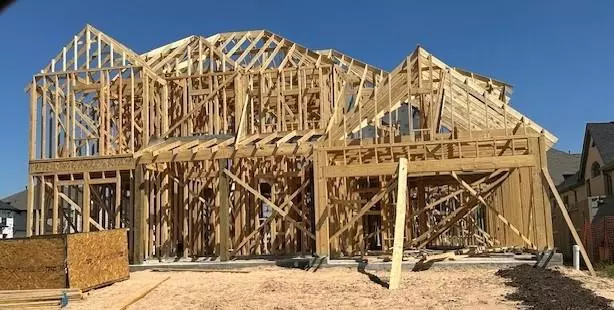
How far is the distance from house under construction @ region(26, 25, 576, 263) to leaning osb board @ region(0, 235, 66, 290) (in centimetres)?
421

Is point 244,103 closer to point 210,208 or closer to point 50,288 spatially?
point 210,208

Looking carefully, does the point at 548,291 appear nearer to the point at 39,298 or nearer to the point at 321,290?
the point at 321,290

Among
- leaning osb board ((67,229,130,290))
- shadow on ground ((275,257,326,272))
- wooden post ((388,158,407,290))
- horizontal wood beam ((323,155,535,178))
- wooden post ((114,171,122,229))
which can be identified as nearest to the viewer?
wooden post ((388,158,407,290))

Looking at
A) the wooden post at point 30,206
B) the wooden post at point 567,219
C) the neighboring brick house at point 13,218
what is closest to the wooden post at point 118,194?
the wooden post at point 30,206

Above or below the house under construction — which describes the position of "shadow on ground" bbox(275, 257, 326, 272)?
below

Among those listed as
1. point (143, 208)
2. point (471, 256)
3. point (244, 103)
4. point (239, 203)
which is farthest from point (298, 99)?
point (471, 256)

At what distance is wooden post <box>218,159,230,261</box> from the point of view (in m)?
16.4

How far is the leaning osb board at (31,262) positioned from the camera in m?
12.8

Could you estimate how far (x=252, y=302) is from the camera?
11086 millimetres

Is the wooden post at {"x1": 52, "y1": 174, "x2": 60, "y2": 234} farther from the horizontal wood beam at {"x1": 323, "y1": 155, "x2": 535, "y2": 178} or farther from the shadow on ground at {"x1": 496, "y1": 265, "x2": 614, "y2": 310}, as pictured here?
the shadow on ground at {"x1": 496, "y1": 265, "x2": 614, "y2": 310}

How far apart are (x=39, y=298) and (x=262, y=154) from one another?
275 inches

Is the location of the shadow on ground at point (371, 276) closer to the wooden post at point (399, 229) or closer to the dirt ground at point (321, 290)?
the dirt ground at point (321, 290)

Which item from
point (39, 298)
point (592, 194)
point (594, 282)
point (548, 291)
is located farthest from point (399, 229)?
point (592, 194)

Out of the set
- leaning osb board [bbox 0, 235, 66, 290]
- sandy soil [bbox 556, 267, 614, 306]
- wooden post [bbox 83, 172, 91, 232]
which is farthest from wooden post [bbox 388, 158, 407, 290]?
wooden post [bbox 83, 172, 91, 232]
